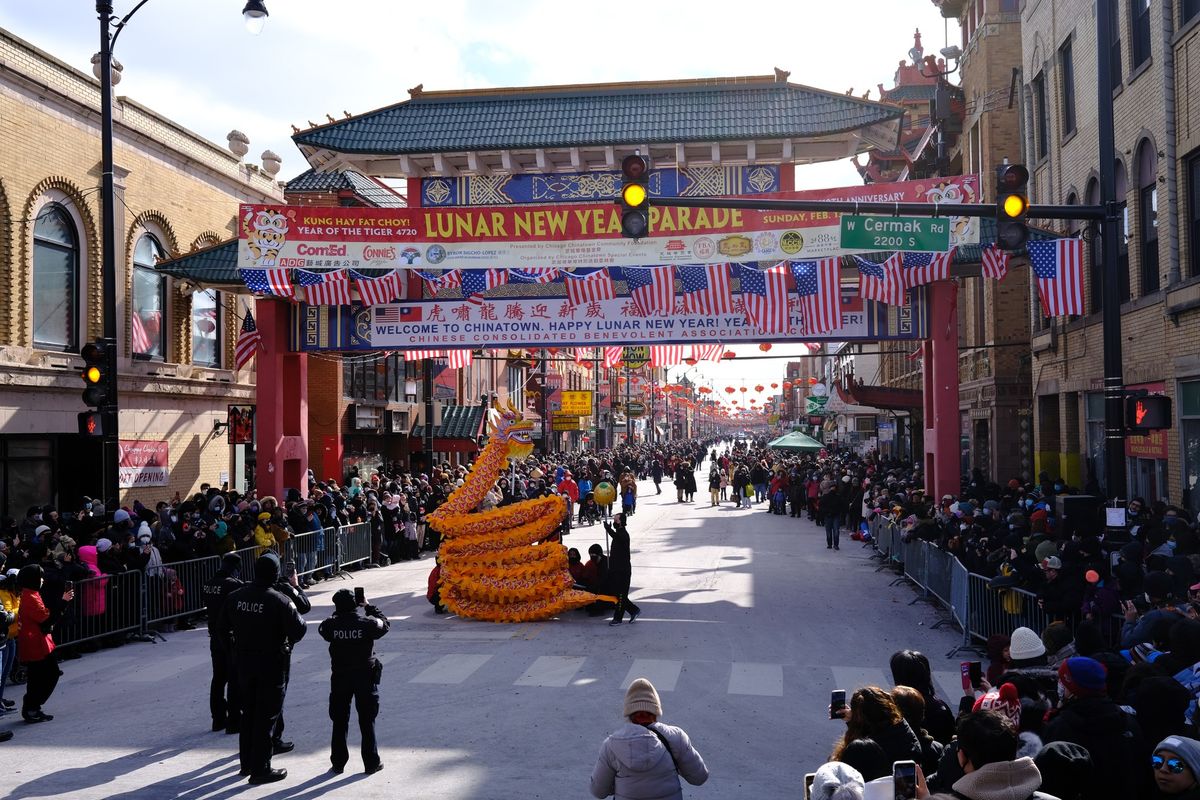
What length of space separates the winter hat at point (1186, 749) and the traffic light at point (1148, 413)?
6487 millimetres

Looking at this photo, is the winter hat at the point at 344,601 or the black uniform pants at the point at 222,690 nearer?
the winter hat at the point at 344,601

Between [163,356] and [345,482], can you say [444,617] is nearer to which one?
[163,356]

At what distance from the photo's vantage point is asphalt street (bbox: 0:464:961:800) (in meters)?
7.87

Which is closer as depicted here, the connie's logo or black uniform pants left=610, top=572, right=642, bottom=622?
black uniform pants left=610, top=572, right=642, bottom=622

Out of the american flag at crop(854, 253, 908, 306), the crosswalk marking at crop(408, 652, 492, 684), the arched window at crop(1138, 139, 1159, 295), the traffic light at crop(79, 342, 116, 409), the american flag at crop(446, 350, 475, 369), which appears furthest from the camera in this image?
the american flag at crop(446, 350, 475, 369)

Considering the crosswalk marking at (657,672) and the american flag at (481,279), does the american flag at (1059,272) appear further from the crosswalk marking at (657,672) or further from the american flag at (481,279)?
the american flag at (481,279)

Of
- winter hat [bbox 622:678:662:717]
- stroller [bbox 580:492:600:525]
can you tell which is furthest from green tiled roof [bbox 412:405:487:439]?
winter hat [bbox 622:678:662:717]

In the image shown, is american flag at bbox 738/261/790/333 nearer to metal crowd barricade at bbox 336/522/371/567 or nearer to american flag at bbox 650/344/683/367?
american flag at bbox 650/344/683/367

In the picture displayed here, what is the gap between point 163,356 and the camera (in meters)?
23.5

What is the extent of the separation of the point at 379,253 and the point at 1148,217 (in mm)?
13810

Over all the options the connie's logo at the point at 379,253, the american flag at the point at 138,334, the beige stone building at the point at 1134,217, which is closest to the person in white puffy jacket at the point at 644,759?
the beige stone building at the point at 1134,217

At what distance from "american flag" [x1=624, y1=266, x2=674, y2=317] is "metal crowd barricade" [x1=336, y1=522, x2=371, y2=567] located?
7.62 metres

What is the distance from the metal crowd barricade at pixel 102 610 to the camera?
40.8ft

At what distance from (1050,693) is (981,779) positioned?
8.44 ft
